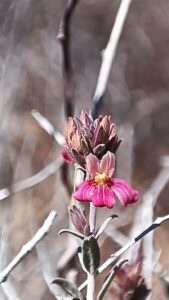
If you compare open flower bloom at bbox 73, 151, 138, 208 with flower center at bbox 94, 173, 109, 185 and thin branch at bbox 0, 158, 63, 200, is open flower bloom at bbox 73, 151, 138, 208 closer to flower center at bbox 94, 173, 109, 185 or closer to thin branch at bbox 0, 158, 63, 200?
flower center at bbox 94, 173, 109, 185

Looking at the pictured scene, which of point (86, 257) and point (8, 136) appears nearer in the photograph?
point (86, 257)

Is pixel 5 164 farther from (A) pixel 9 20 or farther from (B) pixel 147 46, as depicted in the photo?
(B) pixel 147 46

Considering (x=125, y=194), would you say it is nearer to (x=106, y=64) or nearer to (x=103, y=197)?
(x=103, y=197)

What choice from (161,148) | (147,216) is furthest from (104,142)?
(161,148)

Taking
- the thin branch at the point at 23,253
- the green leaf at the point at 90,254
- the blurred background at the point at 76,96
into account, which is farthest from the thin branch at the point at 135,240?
the blurred background at the point at 76,96

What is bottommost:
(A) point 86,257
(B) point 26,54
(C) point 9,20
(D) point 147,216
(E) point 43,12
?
(A) point 86,257

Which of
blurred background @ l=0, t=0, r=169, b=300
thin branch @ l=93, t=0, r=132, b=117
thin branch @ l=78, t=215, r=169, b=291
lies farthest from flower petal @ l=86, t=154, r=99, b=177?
blurred background @ l=0, t=0, r=169, b=300

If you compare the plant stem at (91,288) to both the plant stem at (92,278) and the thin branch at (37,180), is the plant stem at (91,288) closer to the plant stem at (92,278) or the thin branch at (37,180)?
the plant stem at (92,278)
